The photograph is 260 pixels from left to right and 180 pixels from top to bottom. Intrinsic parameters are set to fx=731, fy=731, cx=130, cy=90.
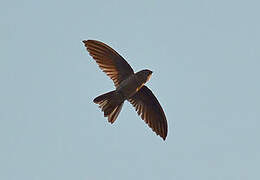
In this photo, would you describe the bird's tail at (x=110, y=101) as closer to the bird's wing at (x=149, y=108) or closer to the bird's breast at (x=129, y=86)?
the bird's breast at (x=129, y=86)

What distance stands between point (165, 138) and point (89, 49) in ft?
5.97

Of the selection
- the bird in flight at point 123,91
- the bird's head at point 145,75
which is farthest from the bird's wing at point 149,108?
the bird's head at point 145,75

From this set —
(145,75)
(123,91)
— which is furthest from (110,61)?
(145,75)

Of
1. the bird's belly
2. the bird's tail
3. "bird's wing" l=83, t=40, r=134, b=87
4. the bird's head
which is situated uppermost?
"bird's wing" l=83, t=40, r=134, b=87

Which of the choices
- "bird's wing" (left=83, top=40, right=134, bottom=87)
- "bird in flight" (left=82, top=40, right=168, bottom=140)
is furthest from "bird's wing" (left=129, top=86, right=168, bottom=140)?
"bird's wing" (left=83, top=40, right=134, bottom=87)

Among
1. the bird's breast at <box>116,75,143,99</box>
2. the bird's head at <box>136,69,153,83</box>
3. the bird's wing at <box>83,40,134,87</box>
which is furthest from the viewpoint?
the bird's wing at <box>83,40,134,87</box>

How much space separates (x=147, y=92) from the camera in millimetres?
11625

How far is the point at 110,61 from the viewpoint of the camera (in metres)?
11.5

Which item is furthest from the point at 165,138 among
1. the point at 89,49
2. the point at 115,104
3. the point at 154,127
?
the point at 89,49

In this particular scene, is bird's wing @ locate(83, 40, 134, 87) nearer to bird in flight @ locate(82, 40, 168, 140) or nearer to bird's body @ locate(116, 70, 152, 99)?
bird in flight @ locate(82, 40, 168, 140)

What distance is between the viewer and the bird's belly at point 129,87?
431 inches

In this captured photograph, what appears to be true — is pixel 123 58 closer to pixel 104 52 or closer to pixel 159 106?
pixel 104 52

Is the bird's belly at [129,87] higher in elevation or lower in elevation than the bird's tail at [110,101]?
higher

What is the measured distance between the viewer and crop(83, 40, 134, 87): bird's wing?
36.9 feet
